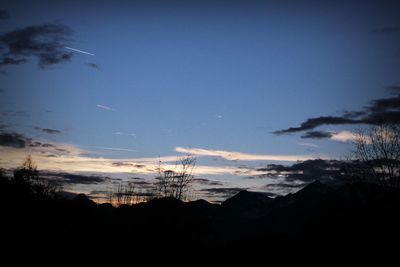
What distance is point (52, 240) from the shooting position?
91.5 ft

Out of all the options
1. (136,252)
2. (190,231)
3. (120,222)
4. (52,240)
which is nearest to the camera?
(52,240)

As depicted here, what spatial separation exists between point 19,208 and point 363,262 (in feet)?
94.9

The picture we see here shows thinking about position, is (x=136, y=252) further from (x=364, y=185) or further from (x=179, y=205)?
(x=364, y=185)

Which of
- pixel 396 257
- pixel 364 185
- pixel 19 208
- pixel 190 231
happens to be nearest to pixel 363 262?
pixel 396 257

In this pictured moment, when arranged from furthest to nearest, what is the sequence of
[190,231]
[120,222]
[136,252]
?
[190,231] < [120,222] < [136,252]

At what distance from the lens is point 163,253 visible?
116ft

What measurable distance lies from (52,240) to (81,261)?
256 cm

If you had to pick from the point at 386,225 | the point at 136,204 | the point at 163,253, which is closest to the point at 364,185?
the point at 386,225

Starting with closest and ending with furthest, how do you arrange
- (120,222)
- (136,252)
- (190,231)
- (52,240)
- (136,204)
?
(52,240), (136,252), (120,222), (190,231), (136,204)

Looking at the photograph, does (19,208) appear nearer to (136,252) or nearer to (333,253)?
(136,252)

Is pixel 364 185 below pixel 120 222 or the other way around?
the other way around

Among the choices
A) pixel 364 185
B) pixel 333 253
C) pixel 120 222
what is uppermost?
pixel 364 185

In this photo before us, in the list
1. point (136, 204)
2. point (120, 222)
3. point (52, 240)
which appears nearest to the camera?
point (52, 240)

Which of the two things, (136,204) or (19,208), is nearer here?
(19,208)
